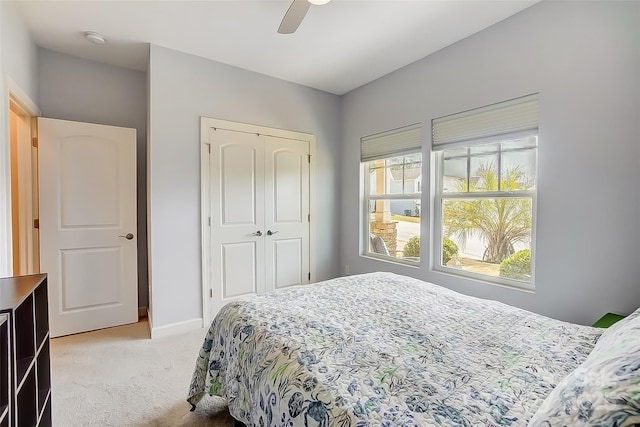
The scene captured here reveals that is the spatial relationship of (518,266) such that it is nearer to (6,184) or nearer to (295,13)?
(295,13)

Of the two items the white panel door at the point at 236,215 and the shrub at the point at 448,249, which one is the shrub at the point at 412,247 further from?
the white panel door at the point at 236,215

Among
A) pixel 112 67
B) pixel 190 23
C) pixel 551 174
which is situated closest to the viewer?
pixel 551 174

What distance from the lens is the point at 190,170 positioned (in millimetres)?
2938

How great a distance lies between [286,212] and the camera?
3.57 meters

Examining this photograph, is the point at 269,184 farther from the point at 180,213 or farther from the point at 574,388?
the point at 574,388

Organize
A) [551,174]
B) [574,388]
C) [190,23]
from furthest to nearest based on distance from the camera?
[190,23], [551,174], [574,388]

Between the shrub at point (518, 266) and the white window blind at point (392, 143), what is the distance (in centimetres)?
130

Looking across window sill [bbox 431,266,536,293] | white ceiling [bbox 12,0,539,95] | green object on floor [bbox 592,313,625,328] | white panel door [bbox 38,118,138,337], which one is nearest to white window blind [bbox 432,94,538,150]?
white ceiling [bbox 12,0,539,95]

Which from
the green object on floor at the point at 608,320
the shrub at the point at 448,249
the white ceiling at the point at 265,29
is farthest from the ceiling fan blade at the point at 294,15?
the green object on floor at the point at 608,320

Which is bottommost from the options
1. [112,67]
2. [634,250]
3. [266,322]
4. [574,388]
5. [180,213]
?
[266,322]

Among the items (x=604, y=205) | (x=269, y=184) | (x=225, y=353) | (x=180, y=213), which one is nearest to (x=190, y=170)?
(x=180, y=213)

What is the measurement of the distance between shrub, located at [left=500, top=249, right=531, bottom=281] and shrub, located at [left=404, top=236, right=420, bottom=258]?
2.71 feet

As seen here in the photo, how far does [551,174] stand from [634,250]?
2.11ft

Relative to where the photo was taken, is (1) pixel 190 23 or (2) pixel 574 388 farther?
(1) pixel 190 23
